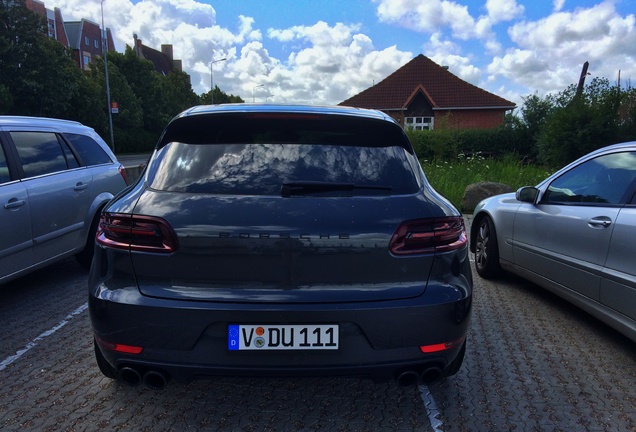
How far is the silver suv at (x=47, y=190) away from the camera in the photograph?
14.4ft

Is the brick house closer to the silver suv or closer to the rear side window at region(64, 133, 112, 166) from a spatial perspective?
the rear side window at region(64, 133, 112, 166)

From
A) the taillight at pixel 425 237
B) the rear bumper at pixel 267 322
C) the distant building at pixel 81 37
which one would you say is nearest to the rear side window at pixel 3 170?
the rear bumper at pixel 267 322

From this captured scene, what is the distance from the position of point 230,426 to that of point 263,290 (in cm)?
88

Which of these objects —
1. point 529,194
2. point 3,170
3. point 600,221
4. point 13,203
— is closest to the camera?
point 600,221

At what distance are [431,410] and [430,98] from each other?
118 ft

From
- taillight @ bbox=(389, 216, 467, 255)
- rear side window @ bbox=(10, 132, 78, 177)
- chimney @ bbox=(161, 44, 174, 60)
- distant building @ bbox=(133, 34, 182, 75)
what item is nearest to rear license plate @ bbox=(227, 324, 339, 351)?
taillight @ bbox=(389, 216, 467, 255)

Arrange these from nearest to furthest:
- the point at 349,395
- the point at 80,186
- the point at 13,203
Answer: the point at 349,395 < the point at 13,203 < the point at 80,186

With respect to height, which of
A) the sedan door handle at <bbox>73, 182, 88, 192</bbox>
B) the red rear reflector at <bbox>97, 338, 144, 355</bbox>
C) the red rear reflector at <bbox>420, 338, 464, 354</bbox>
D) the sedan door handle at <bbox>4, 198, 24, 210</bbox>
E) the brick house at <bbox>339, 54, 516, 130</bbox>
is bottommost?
the red rear reflector at <bbox>420, 338, 464, 354</bbox>

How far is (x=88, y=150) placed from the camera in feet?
19.4

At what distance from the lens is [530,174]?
14.2 m

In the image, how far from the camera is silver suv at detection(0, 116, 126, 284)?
4.38 metres

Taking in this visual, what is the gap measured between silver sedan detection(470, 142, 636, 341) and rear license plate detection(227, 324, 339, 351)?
2.23 m

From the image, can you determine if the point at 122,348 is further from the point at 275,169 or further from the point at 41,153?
the point at 41,153

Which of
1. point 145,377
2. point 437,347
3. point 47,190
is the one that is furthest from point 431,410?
point 47,190
